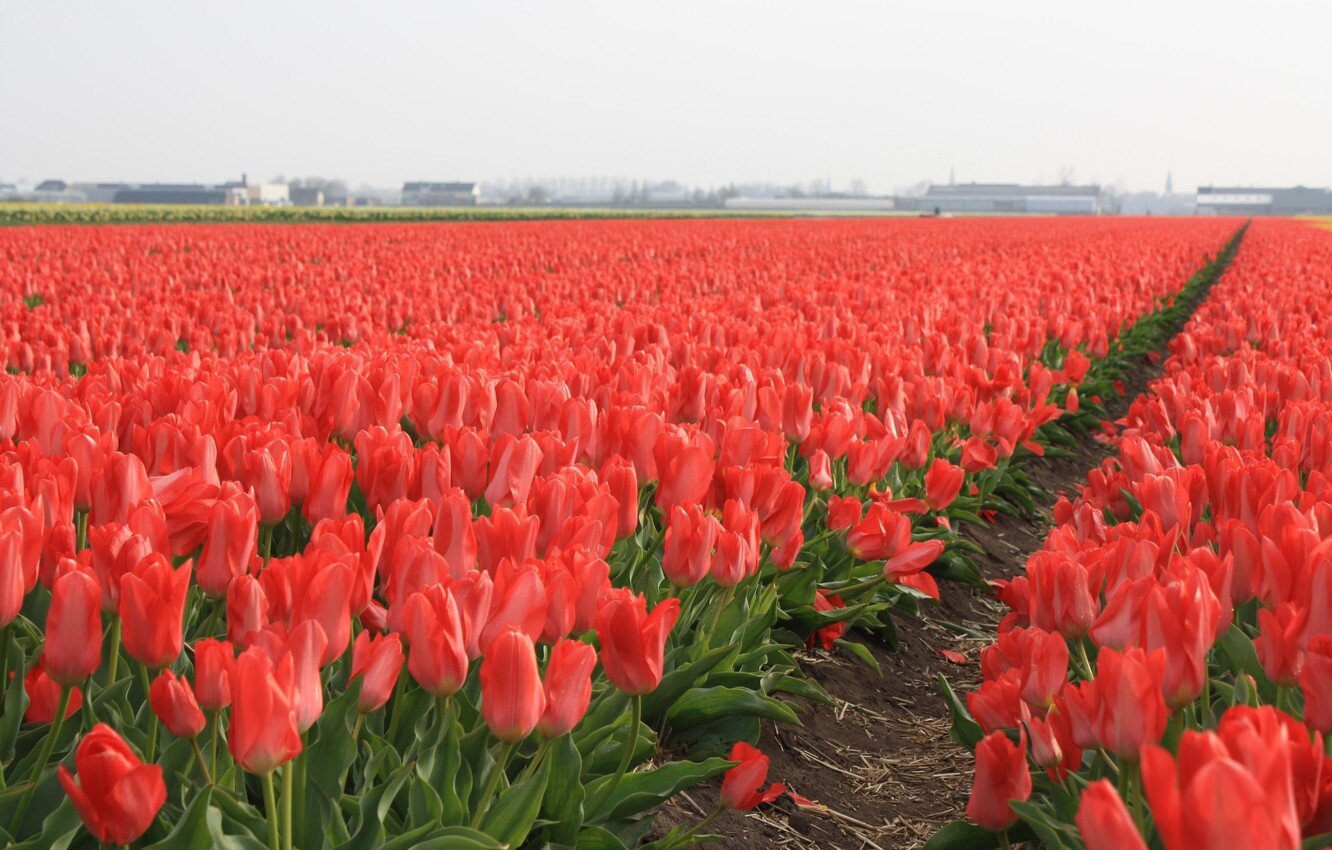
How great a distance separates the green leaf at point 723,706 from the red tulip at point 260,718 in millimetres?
1202

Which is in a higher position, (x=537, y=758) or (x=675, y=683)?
(x=537, y=758)

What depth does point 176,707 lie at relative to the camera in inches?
55.9

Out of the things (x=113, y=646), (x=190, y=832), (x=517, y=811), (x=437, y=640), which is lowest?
(x=517, y=811)

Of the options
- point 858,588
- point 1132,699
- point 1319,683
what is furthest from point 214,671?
point 858,588

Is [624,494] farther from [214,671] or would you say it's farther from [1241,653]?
[1241,653]

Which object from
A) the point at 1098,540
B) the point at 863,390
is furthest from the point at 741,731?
the point at 863,390

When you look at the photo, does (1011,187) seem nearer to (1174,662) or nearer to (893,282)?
(893,282)

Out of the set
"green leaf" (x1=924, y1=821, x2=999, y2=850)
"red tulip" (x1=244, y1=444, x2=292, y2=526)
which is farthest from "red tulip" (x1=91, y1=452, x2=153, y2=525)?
"green leaf" (x1=924, y1=821, x2=999, y2=850)

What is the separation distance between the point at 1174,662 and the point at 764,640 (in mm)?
1376

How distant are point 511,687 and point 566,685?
84 millimetres

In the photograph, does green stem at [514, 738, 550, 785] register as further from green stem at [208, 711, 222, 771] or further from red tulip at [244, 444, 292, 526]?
red tulip at [244, 444, 292, 526]

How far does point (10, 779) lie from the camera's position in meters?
1.76

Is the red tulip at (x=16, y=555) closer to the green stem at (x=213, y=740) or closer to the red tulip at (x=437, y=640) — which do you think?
the green stem at (x=213, y=740)

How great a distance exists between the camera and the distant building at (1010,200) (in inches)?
4363
